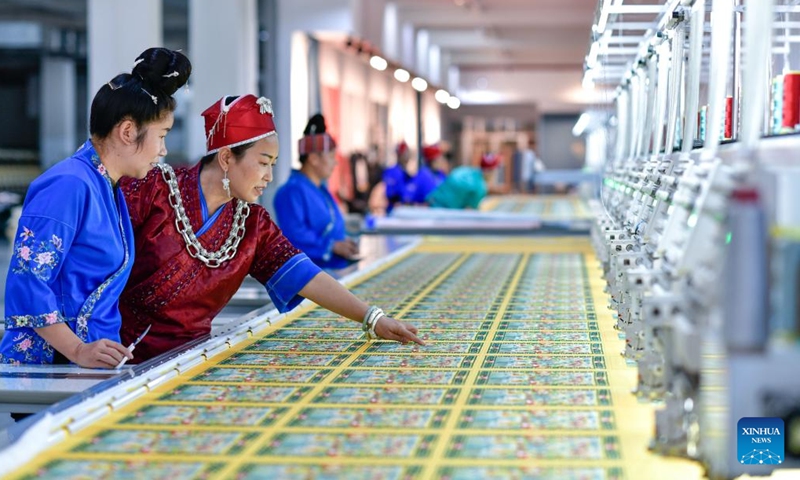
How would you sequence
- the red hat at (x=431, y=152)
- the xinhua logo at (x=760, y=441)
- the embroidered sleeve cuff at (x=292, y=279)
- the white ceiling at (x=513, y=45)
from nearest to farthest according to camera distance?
the xinhua logo at (x=760, y=441), the embroidered sleeve cuff at (x=292, y=279), the red hat at (x=431, y=152), the white ceiling at (x=513, y=45)

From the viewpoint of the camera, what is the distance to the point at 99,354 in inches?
107

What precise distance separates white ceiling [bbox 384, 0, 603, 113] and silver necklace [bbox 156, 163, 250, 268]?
33.1ft

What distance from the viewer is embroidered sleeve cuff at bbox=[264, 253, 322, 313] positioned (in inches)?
131

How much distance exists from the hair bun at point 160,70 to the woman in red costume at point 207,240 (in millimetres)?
258

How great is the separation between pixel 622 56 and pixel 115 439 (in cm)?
719

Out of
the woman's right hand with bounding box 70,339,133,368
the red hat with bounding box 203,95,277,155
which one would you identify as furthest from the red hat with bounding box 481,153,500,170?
the woman's right hand with bounding box 70,339,133,368

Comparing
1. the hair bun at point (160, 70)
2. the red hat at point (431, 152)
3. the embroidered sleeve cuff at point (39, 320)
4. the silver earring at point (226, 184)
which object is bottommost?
the embroidered sleeve cuff at point (39, 320)

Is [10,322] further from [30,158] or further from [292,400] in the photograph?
[30,158]

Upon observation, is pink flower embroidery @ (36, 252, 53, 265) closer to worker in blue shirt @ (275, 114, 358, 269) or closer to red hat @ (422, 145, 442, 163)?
worker in blue shirt @ (275, 114, 358, 269)

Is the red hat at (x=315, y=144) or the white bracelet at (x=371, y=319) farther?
the red hat at (x=315, y=144)

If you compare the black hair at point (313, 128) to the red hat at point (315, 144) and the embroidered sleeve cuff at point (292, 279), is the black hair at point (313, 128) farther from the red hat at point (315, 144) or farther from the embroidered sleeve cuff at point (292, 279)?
the embroidered sleeve cuff at point (292, 279)

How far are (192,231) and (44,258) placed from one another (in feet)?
1.91

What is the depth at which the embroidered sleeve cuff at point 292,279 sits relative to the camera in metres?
3.34

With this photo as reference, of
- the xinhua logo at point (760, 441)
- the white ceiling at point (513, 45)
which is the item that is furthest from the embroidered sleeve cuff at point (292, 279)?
the white ceiling at point (513, 45)
